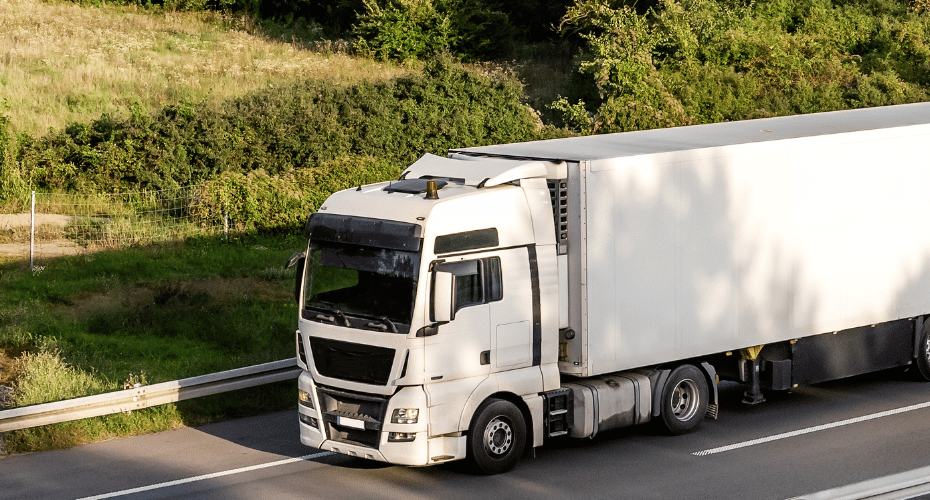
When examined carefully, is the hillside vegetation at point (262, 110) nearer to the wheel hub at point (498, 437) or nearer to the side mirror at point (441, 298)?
the wheel hub at point (498, 437)

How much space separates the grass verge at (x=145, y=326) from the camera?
13555mm

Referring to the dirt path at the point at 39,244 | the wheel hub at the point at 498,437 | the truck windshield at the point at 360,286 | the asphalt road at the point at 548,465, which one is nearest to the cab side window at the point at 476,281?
the truck windshield at the point at 360,286

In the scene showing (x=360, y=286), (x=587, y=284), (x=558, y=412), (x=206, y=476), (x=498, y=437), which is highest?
(x=360, y=286)

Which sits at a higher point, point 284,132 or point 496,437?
point 284,132

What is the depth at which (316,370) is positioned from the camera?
11.5 m

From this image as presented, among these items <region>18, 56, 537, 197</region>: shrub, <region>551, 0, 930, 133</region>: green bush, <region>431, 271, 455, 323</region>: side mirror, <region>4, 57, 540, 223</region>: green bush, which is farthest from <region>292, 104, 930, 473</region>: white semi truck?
<region>551, 0, 930, 133</region>: green bush

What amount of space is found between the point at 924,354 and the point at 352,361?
815 centimetres

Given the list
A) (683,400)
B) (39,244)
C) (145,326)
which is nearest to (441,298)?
(683,400)

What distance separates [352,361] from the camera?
36.6ft

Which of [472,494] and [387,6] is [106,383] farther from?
[387,6]

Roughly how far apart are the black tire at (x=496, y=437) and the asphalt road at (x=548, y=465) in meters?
0.15

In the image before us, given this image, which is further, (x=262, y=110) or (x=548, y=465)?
(x=262, y=110)

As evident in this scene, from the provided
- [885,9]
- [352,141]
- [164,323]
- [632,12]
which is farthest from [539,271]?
[885,9]

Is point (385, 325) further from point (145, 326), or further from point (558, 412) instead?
point (145, 326)
